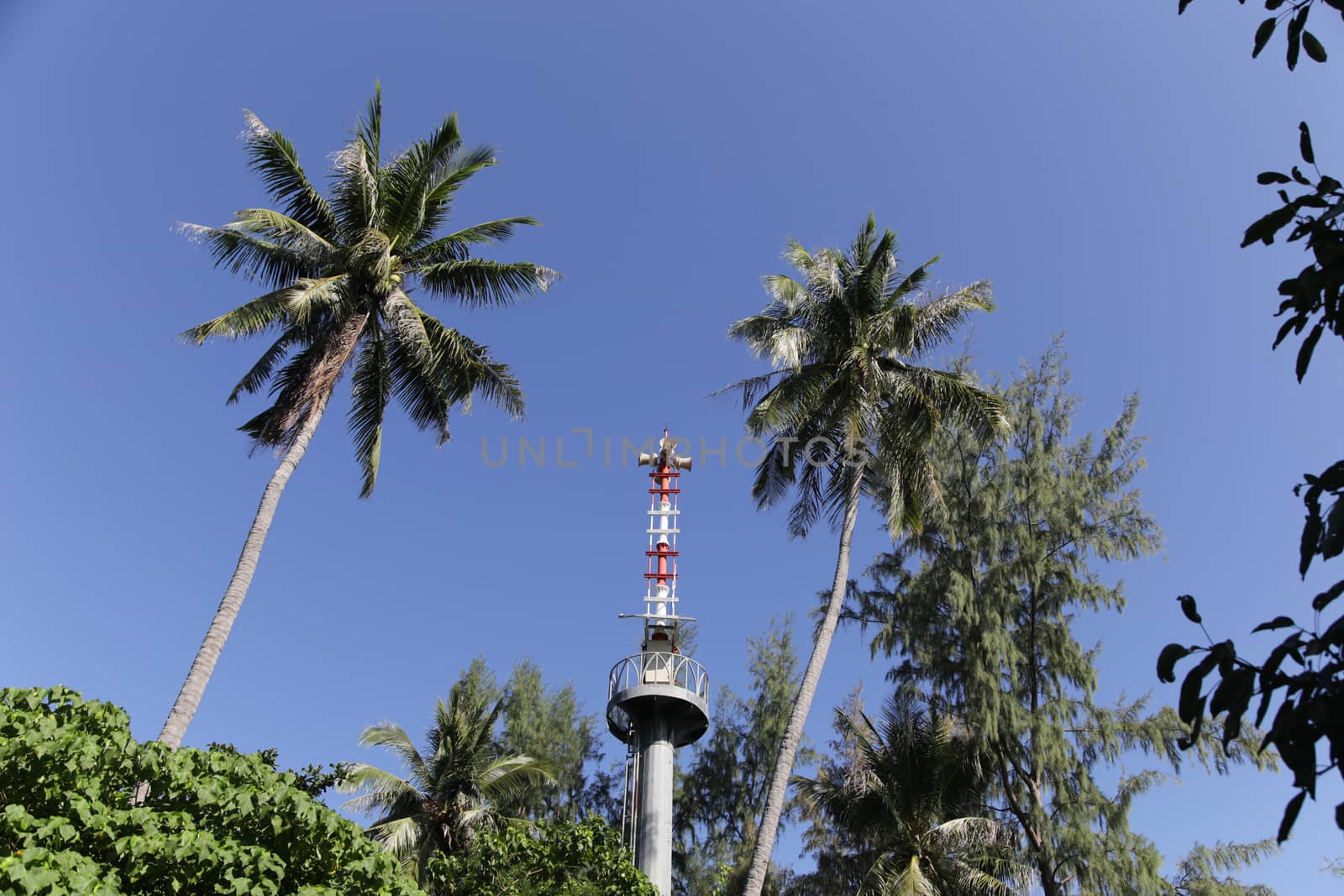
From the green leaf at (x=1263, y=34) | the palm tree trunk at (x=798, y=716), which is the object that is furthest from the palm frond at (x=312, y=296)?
the green leaf at (x=1263, y=34)

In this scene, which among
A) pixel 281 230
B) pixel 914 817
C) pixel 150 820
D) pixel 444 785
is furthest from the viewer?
pixel 444 785

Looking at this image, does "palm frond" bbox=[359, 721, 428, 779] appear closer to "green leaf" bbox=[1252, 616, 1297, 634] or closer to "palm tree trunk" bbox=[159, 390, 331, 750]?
"palm tree trunk" bbox=[159, 390, 331, 750]

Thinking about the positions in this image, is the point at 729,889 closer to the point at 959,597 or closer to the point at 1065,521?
the point at 959,597

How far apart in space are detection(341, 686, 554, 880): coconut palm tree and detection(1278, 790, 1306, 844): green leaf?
2136 centimetres

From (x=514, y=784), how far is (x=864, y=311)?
1350cm

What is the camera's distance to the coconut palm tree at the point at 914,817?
726 inches

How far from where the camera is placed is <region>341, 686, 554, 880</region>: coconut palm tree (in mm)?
22156

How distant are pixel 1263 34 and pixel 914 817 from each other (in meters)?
18.6

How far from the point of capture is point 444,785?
2341cm

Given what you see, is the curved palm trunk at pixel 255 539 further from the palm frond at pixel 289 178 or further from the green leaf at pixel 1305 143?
the green leaf at pixel 1305 143

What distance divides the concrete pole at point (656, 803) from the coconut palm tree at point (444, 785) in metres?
4.57

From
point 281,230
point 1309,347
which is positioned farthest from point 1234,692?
point 281,230

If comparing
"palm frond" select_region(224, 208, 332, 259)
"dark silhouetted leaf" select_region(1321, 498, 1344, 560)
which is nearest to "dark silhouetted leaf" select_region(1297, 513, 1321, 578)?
"dark silhouetted leaf" select_region(1321, 498, 1344, 560)

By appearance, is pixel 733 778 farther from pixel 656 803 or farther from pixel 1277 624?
pixel 1277 624
